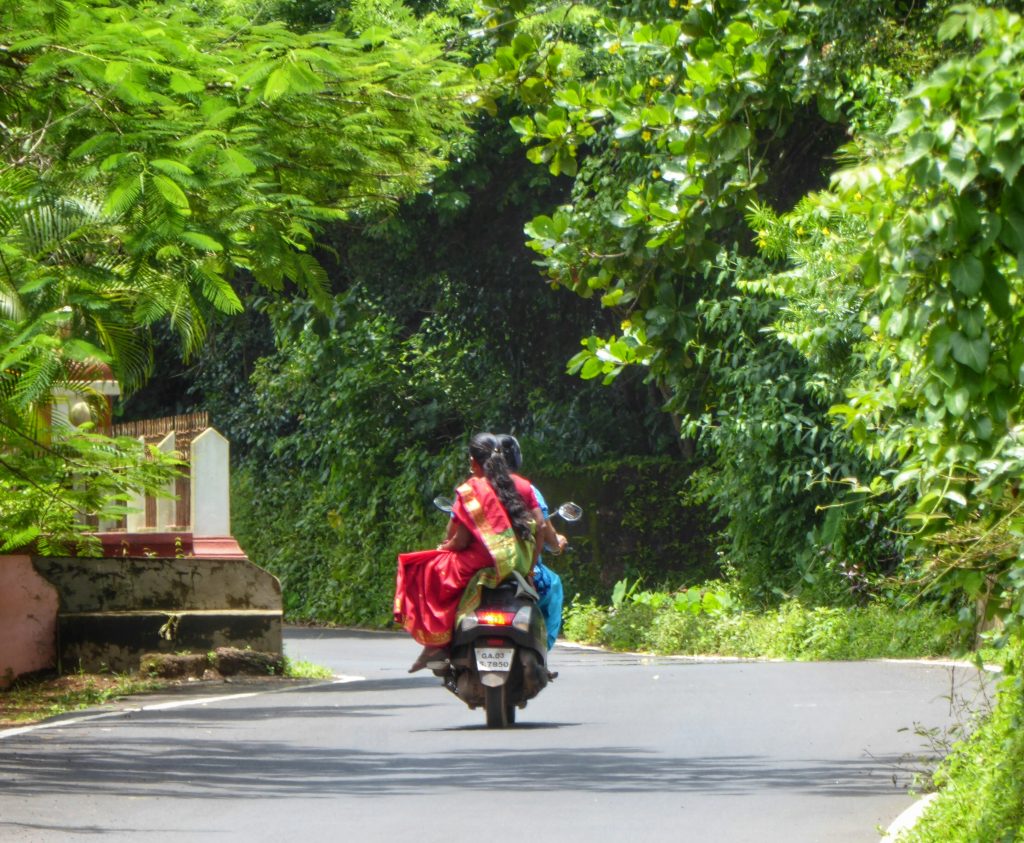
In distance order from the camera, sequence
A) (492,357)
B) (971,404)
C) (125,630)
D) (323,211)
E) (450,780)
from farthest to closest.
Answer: (492,357), (125,630), (323,211), (450,780), (971,404)

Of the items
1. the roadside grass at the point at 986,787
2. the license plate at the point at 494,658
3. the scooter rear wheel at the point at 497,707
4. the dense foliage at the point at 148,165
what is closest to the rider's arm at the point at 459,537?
the license plate at the point at 494,658

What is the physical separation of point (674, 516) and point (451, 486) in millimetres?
Answer: 3127

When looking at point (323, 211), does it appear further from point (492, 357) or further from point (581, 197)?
point (492, 357)

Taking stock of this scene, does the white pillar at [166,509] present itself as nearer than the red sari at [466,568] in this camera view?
No

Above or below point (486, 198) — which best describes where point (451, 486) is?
below

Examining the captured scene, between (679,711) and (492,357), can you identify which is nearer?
(679,711)

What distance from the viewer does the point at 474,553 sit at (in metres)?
11.9

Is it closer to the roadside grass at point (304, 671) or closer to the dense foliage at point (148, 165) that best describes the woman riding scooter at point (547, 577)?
the dense foliage at point (148, 165)

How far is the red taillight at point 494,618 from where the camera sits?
38.0 feet

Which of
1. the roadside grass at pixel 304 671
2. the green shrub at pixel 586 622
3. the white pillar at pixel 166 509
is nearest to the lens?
the roadside grass at pixel 304 671

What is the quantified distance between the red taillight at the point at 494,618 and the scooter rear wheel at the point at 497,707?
39cm

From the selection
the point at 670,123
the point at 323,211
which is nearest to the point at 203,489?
the point at 323,211

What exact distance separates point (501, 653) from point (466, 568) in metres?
0.59

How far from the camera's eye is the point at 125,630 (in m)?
15.5
